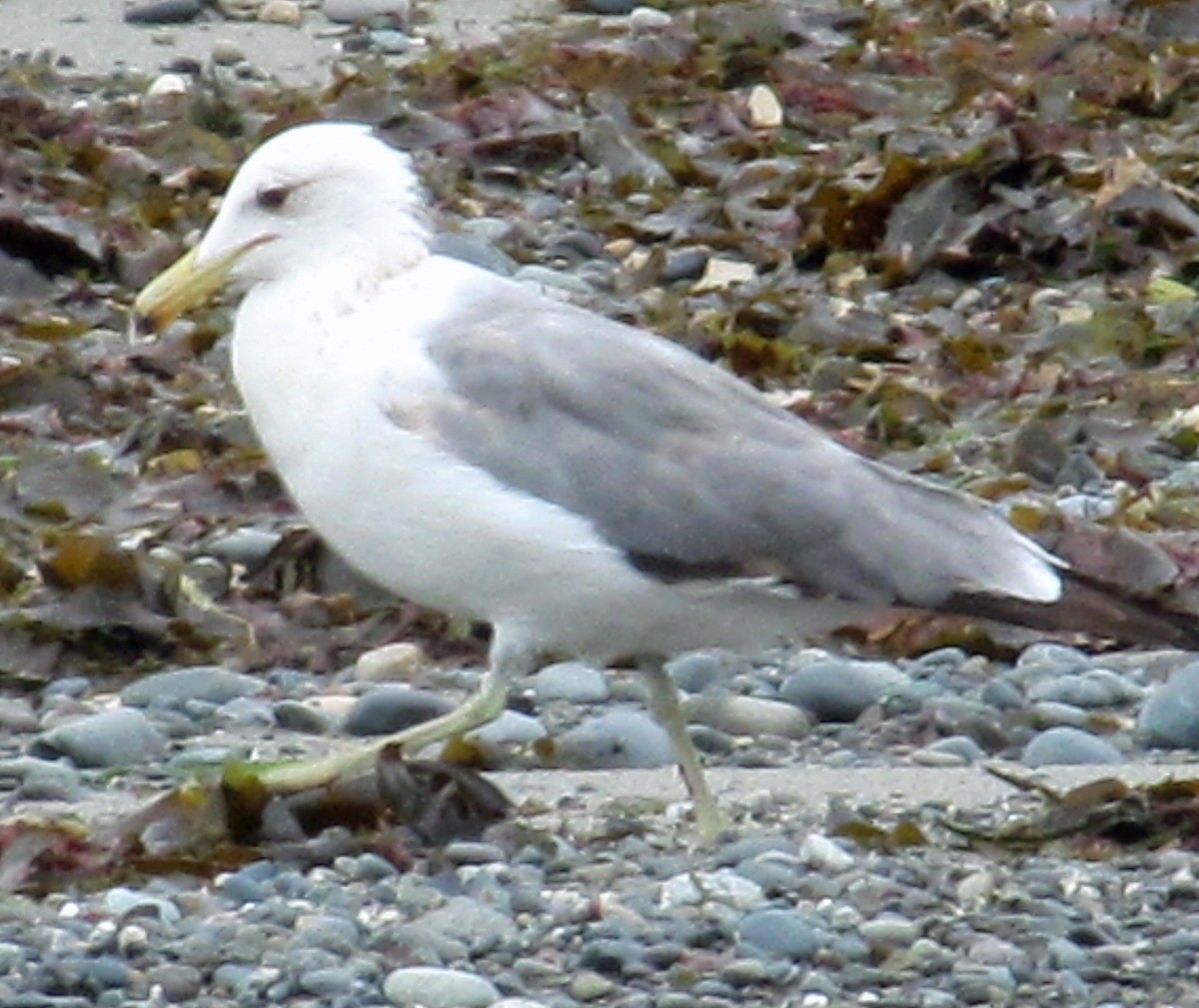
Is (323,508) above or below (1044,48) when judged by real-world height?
above

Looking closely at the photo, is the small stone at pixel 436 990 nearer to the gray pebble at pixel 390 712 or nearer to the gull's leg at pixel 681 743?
the gull's leg at pixel 681 743

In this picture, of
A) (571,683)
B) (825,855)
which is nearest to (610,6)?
(571,683)

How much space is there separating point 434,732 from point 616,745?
0.62 meters

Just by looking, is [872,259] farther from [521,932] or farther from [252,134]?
[521,932]

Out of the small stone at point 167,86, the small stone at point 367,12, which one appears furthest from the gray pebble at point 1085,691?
the small stone at point 367,12

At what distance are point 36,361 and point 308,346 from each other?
292 centimetres

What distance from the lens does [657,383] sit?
17.2 feet

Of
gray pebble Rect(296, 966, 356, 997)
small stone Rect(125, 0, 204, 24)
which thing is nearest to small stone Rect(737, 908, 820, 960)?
gray pebble Rect(296, 966, 356, 997)

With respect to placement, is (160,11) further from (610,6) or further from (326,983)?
(326,983)

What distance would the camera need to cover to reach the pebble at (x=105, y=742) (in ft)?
18.8

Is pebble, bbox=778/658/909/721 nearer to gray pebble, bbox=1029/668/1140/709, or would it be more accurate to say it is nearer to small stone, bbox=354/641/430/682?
gray pebble, bbox=1029/668/1140/709

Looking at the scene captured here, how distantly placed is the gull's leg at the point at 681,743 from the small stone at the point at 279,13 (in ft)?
21.5

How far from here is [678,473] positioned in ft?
17.0

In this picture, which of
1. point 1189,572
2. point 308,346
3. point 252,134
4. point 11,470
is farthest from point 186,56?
point 308,346
